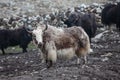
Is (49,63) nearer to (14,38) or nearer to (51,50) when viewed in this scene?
(51,50)

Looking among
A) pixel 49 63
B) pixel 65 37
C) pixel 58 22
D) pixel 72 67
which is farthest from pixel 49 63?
pixel 58 22

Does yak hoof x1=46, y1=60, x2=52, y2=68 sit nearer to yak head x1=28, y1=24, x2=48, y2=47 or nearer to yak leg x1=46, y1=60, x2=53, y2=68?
yak leg x1=46, y1=60, x2=53, y2=68

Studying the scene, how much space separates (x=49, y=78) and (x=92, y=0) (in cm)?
1480

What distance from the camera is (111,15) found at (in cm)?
1806

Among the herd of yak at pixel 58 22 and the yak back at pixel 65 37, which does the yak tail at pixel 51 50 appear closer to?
the yak back at pixel 65 37

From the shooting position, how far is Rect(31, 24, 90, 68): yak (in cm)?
1006

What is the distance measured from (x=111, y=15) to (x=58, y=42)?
807 centimetres

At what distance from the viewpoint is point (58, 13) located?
20.7m

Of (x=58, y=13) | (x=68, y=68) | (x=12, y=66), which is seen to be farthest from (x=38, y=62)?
(x=58, y=13)

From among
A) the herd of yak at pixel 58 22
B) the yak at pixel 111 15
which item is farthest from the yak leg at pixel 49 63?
the yak at pixel 111 15

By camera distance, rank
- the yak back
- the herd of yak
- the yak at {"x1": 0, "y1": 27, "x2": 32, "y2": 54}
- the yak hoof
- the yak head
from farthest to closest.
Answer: the yak at {"x1": 0, "y1": 27, "x2": 32, "y2": 54} < the herd of yak < the yak hoof < the yak back < the yak head

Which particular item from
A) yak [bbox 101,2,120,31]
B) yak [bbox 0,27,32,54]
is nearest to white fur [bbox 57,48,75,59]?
yak [bbox 0,27,32,54]

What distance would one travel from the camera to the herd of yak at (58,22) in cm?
1567

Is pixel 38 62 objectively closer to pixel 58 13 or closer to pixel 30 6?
pixel 58 13
